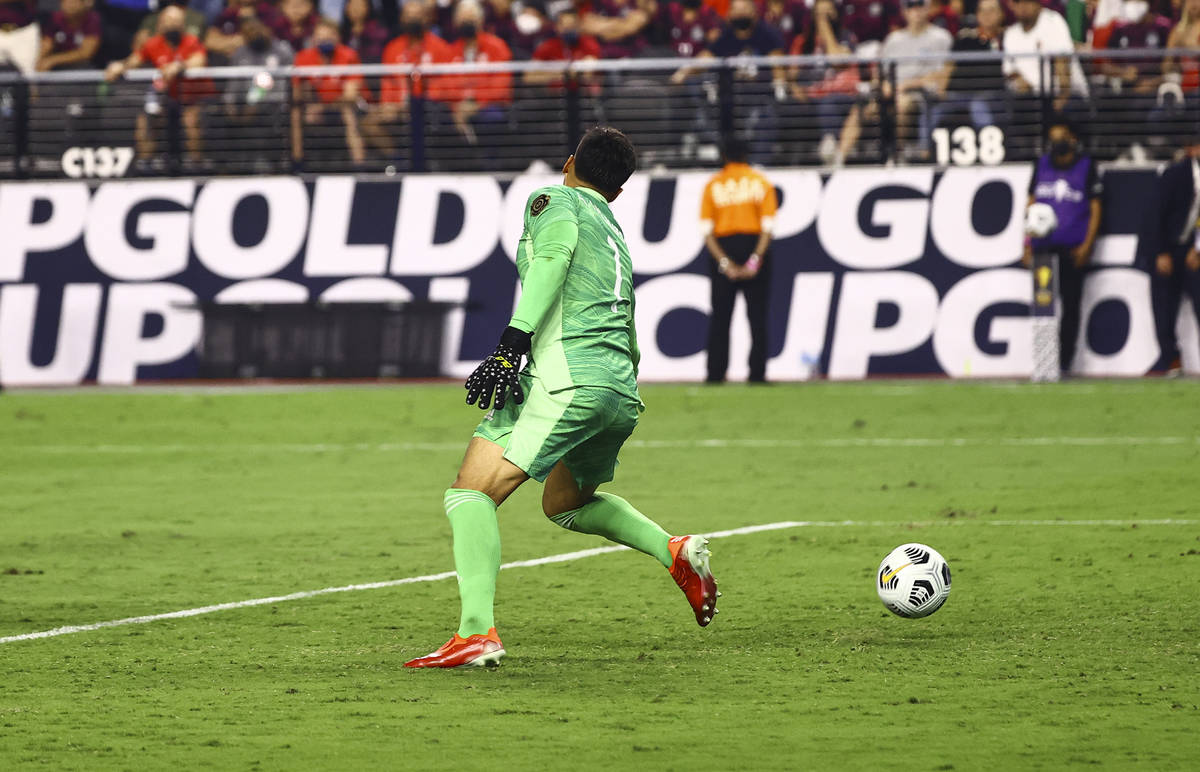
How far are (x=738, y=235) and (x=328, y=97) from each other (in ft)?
17.6

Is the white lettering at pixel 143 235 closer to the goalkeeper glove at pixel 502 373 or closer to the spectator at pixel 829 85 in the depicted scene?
the spectator at pixel 829 85

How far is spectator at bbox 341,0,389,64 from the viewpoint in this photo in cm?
2206

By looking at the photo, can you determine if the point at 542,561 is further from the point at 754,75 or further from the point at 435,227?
the point at 754,75

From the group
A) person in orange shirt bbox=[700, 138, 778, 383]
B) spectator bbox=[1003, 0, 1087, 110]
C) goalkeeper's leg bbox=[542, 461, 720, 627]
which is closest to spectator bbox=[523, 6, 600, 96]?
person in orange shirt bbox=[700, 138, 778, 383]

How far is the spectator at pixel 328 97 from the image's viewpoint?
2067 cm

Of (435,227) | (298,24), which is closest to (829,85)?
(435,227)

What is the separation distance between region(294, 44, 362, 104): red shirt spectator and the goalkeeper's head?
14055 mm

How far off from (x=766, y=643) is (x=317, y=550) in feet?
11.6

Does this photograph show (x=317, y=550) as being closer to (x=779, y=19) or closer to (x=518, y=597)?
(x=518, y=597)

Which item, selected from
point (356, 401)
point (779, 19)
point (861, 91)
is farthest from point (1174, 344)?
point (356, 401)

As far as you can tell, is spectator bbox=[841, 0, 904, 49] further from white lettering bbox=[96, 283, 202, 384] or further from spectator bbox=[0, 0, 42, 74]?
spectator bbox=[0, 0, 42, 74]

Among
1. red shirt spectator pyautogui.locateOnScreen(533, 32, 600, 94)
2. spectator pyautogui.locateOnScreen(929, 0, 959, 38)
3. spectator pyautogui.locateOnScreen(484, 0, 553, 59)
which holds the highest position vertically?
spectator pyautogui.locateOnScreen(929, 0, 959, 38)

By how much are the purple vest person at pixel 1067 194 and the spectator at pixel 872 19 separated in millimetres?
2776

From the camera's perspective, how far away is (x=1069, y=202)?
18.9 m
